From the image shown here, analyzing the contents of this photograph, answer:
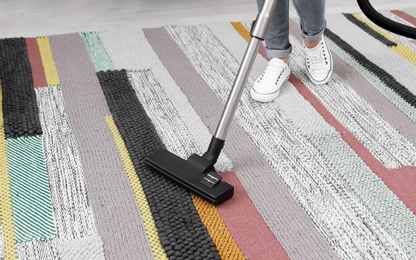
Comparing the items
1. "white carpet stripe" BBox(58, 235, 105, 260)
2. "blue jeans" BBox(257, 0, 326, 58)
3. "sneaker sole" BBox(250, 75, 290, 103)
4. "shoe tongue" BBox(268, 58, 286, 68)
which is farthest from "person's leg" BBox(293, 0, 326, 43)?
"white carpet stripe" BBox(58, 235, 105, 260)

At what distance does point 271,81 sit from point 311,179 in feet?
1.38

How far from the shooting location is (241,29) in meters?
2.08

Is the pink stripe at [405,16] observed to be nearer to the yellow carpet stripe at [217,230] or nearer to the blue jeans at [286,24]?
the blue jeans at [286,24]

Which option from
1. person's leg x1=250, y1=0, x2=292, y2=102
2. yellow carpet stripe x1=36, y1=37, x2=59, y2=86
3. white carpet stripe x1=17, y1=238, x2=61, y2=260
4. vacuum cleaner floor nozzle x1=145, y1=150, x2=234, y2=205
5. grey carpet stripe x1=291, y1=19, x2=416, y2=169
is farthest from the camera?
yellow carpet stripe x1=36, y1=37, x2=59, y2=86

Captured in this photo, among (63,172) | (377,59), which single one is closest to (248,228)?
(63,172)

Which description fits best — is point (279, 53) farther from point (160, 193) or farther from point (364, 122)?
point (160, 193)

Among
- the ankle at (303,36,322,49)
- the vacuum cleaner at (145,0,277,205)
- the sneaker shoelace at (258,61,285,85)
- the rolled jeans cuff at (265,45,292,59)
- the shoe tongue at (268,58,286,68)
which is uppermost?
the vacuum cleaner at (145,0,277,205)

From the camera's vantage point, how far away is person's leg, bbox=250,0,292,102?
1.59 meters

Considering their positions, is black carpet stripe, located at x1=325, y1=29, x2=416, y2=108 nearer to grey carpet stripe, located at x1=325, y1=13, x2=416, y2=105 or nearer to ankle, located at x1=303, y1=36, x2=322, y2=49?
grey carpet stripe, located at x1=325, y1=13, x2=416, y2=105

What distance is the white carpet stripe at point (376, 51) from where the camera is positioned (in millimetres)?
1747

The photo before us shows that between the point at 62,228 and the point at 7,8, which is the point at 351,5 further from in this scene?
the point at 62,228

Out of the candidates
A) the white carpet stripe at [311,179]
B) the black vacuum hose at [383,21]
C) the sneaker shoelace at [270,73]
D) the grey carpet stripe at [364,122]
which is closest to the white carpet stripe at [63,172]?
the white carpet stripe at [311,179]

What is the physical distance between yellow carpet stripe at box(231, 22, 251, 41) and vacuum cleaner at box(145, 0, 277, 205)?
791 millimetres

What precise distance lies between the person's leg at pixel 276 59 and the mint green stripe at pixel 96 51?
0.47 metres
